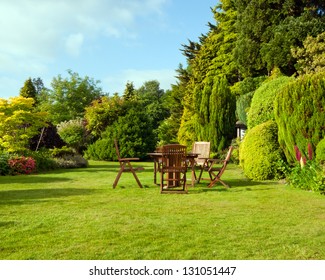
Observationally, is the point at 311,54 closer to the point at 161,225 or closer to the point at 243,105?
the point at 243,105

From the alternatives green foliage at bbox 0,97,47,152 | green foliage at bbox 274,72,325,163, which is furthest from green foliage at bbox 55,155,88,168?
green foliage at bbox 274,72,325,163

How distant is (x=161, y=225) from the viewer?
16.0 feet

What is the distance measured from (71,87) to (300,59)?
24.8 metres

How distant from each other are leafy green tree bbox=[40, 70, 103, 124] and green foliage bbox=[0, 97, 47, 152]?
820 inches

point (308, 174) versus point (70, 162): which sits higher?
point (308, 174)

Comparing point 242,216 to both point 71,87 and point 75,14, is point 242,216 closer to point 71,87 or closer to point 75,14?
point 75,14

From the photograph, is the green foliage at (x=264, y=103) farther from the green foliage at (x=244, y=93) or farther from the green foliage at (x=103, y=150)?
the green foliage at (x=103, y=150)

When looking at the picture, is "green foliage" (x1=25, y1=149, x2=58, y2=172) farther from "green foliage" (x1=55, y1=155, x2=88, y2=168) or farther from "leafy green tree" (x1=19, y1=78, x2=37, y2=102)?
"leafy green tree" (x1=19, y1=78, x2=37, y2=102)

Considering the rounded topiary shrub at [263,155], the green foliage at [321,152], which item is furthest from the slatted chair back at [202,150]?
the green foliage at [321,152]

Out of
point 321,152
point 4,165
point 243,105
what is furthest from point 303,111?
point 4,165

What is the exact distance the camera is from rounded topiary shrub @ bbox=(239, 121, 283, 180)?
400 inches

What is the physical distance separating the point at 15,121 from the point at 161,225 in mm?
10506

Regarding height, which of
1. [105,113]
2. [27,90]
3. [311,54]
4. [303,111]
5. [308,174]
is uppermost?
[27,90]
